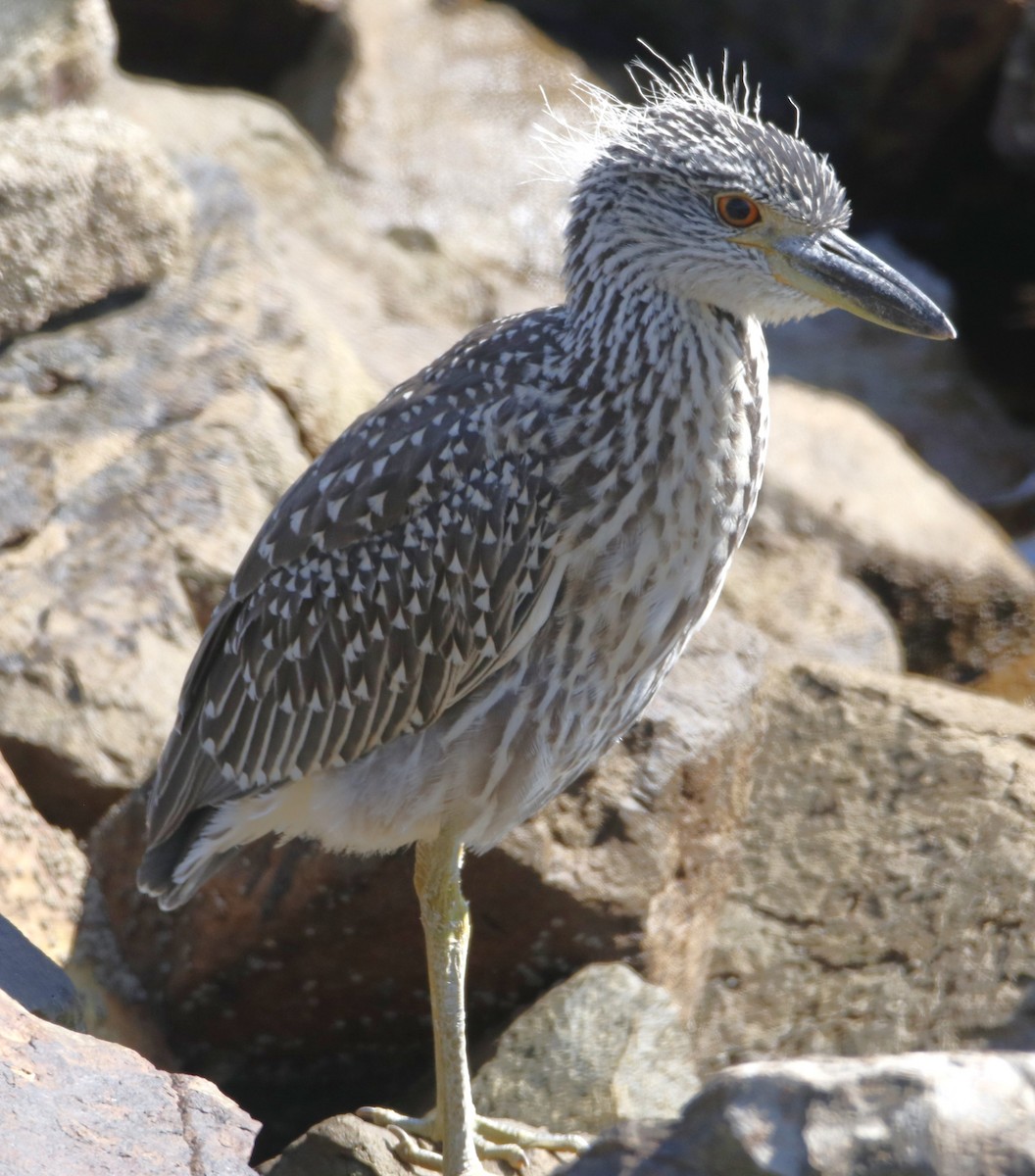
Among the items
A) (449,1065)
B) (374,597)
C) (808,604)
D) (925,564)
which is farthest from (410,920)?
(925,564)

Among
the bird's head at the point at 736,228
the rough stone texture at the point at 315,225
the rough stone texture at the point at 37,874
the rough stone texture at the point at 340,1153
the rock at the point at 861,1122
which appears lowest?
the rough stone texture at the point at 37,874

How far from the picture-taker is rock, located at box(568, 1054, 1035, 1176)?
2594 mm

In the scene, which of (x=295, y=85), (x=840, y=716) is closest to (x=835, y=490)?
(x=840, y=716)

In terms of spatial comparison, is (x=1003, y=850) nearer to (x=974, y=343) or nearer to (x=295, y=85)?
(x=974, y=343)

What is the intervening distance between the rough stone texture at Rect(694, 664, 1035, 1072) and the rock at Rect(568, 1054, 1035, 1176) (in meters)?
2.44

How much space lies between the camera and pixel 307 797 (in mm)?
4582

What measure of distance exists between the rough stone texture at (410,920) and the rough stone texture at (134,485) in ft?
1.12

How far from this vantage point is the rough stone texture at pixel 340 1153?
4223mm

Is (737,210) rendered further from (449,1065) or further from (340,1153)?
(340,1153)

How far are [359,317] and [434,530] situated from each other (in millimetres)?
3951

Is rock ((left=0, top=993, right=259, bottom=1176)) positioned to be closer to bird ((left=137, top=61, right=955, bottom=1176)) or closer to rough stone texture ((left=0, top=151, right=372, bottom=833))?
bird ((left=137, top=61, right=955, bottom=1176))

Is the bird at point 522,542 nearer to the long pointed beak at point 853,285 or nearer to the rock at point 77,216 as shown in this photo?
the long pointed beak at point 853,285

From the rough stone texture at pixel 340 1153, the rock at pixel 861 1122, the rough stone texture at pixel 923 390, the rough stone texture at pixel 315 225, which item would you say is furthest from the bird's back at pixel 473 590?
the rough stone texture at pixel 923 390

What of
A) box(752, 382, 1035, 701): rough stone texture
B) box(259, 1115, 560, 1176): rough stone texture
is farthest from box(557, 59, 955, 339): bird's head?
box(752, 382, 1035, 701): rough stone texture
